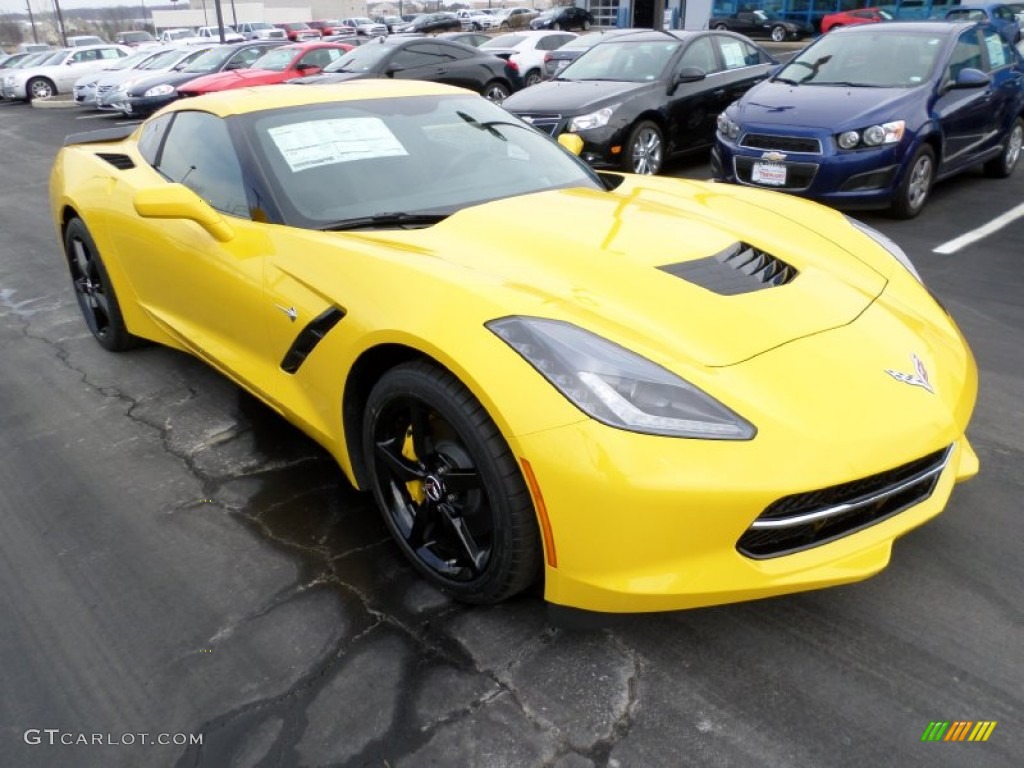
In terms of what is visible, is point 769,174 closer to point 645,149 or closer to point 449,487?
point 645,149

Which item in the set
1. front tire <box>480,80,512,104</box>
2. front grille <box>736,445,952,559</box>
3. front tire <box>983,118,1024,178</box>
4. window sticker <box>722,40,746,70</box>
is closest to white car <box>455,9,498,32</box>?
front tire <box>480,80,512,104</box>

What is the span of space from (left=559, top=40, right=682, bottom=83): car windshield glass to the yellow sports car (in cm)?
526

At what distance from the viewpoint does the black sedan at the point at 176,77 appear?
15430 millimetres

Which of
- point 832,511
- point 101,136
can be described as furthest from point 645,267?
point 101,136

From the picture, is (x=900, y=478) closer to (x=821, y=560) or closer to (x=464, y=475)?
(x=821, y=560)

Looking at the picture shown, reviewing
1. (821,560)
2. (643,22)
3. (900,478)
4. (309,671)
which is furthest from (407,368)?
(643,22)

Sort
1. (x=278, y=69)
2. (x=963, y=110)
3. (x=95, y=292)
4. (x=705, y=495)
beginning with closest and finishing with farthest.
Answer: (x=705, y=495)
(x=95, y=292)
(x=963, y=110)
(x=278, y=69)

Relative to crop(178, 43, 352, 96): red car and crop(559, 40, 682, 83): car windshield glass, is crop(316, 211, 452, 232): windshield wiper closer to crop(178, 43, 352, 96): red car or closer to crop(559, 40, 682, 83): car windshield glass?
crop(559, 40, 682, 83): car windshield glass

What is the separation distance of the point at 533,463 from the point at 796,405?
0.65 m

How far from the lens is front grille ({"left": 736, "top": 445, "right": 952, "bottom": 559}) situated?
72.2 inches

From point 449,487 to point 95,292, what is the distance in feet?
9.92

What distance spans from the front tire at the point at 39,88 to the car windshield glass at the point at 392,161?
78.5 feet

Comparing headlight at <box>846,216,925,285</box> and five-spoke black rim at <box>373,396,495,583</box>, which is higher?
headlight at <box>846,216,925,285</box>

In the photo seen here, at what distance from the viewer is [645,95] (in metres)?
7.80
